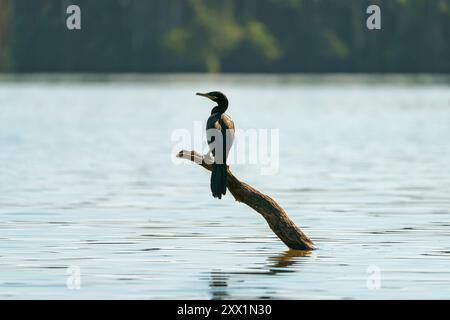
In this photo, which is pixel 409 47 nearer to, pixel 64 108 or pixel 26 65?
pixel 26 65

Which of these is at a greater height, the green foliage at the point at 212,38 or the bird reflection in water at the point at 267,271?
the bird reflection in water at the point at 267,271

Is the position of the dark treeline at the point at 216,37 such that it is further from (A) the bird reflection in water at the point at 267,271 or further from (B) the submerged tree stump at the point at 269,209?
(A) the bird reflection in water at the point at 267,271

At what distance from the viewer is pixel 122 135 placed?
5403 centimetres

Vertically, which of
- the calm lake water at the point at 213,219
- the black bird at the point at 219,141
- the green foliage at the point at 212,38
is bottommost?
the green foliage at the point at 212,38

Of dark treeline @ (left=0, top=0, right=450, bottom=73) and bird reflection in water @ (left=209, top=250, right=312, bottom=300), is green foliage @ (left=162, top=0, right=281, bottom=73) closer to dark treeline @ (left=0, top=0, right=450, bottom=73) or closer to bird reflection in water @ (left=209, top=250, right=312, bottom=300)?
dark treeline @ (left=0, top=0, right=450, bottom=73)

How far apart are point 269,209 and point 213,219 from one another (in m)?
5.19

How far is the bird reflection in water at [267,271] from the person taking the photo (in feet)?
55.0

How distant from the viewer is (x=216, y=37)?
171500 mm

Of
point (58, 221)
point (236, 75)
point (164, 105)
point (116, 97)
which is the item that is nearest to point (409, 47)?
point (236, 75)

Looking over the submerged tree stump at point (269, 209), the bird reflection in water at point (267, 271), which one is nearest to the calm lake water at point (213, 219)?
the bird reflection in water at point (267, 271)

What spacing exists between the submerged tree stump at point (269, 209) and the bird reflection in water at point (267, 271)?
0.16m

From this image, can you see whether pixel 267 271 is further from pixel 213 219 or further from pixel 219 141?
pixel 213 219
